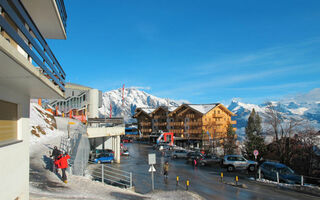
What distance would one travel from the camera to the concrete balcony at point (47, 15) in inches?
250

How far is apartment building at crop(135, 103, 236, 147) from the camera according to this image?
70.4 meters

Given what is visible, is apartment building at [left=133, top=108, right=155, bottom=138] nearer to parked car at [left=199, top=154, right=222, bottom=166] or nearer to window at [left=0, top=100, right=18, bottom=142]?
parked car at [left=199, top=154, right=222, bottom=166]

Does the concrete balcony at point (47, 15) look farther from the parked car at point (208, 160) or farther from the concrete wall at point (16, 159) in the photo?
the parked car at point (208, 160)

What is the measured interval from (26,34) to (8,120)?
2.46m

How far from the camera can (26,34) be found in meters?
4.62

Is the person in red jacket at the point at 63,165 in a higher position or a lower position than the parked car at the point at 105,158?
higher

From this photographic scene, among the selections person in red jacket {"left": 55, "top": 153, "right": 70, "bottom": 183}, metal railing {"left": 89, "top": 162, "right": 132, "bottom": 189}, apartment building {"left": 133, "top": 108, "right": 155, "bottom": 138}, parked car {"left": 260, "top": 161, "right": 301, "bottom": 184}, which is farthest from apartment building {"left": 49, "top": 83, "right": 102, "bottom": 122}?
person in red jacket {"left": 55, "top": 153, "right": 70, "bottom": 183}

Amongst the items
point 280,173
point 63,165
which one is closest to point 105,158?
point 280,173

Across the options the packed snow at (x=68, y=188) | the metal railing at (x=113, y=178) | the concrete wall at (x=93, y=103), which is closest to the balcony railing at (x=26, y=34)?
the packed snow at (x=68, y=188)

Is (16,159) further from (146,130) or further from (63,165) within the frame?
(146,130)

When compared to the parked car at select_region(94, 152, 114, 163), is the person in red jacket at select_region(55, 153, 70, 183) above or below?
above

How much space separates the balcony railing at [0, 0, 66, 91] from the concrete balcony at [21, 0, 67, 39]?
1.29ft

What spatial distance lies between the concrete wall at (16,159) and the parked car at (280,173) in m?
19.8

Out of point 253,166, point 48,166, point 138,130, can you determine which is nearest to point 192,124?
point 138,130
